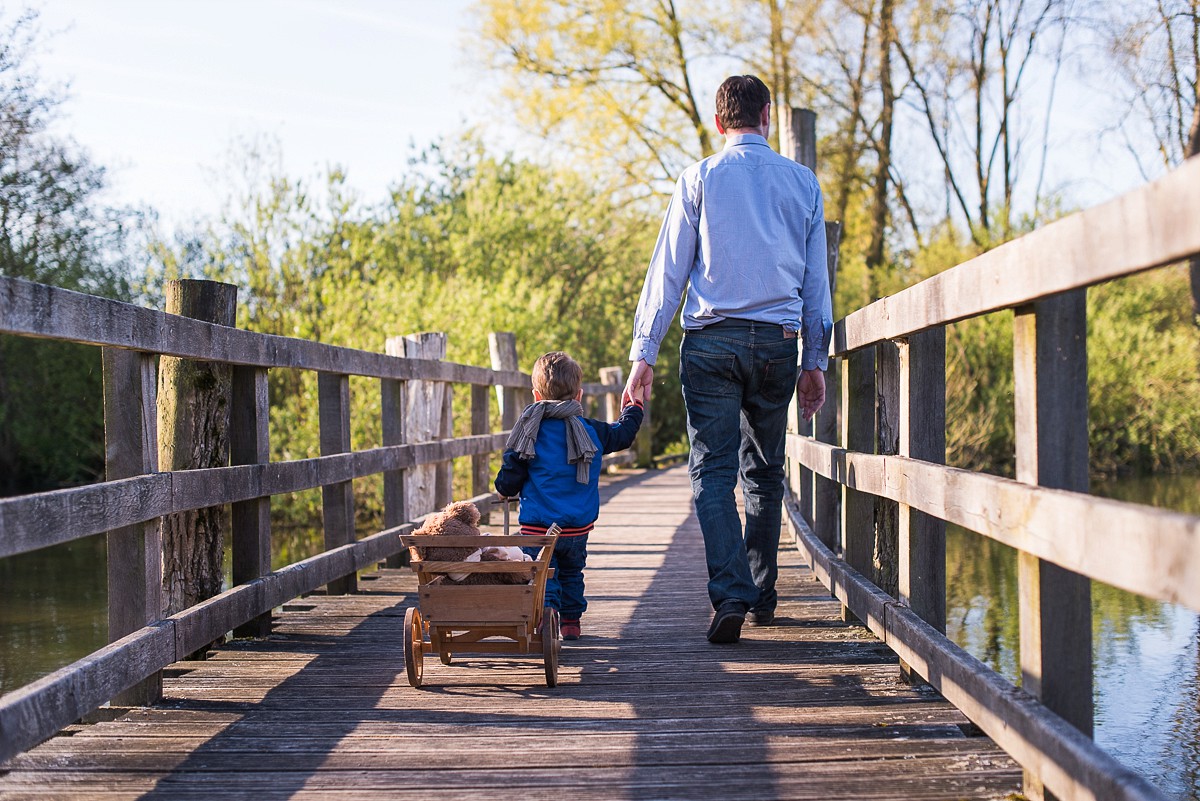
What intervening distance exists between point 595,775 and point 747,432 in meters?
2.02

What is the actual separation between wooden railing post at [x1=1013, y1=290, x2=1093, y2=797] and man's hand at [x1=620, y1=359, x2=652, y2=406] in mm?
1956

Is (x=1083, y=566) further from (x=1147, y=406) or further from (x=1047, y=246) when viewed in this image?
(x=1147, y=406)

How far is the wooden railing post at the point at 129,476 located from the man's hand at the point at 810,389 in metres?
2.33

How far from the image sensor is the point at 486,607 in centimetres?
393

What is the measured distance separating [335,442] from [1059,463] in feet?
12.9

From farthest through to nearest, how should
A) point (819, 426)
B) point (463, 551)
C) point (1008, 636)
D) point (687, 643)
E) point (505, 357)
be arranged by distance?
point (505, 357)
point (1008, 636)
point (819, 426)
point (687, 643)
point (463, 551)

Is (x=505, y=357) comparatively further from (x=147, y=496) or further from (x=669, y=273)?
(x=147, y=496)

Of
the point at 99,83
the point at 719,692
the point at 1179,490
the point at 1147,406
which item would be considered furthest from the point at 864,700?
the point at 99,83

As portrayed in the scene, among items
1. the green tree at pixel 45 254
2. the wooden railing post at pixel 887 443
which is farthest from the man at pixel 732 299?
the green tree at pixel 45 254

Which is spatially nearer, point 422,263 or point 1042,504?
point 1042,504

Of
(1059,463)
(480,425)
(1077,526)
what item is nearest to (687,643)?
(1059,463)

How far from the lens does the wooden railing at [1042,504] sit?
1995 mm

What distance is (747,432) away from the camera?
4746mm

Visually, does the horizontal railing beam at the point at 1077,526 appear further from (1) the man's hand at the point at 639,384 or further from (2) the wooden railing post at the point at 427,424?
(2) the wooden railing post at the point at 427,424
